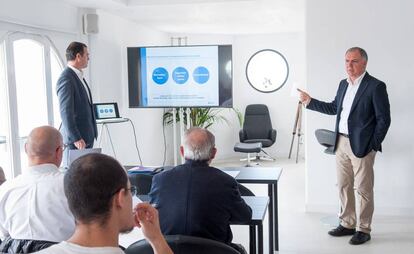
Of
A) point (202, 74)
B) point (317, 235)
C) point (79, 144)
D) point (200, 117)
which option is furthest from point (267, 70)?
point (79, 144)

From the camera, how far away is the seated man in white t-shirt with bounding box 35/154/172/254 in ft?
4.01

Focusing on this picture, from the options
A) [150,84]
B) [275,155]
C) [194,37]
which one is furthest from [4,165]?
[275,155]

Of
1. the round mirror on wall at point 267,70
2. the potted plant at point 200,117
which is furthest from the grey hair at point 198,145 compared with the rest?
the round mirror on wall at point 267,70

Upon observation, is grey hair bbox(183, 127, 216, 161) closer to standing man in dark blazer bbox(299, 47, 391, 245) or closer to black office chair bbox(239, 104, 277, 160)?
standing man in dark blazer bbox(299, 47, 391, 245)

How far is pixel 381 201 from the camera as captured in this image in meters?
4.86

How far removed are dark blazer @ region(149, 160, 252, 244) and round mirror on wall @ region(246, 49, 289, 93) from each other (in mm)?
6731

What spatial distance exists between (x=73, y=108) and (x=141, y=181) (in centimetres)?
100

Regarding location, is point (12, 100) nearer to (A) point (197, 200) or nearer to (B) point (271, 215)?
(B) point (271, 215)

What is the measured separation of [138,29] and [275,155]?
361 cm

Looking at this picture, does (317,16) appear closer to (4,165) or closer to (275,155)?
(4,165)

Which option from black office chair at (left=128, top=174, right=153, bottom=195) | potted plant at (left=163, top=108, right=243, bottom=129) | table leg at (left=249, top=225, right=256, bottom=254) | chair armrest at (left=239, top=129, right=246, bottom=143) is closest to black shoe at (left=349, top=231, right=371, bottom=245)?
table leg at (left=249, top=225, right=256, bottom=254)

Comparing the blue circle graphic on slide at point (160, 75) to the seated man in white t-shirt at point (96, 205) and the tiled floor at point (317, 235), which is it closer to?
the tiled floor at point (317, 235)

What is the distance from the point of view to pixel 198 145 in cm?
234

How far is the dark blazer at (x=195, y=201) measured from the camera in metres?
2.21
